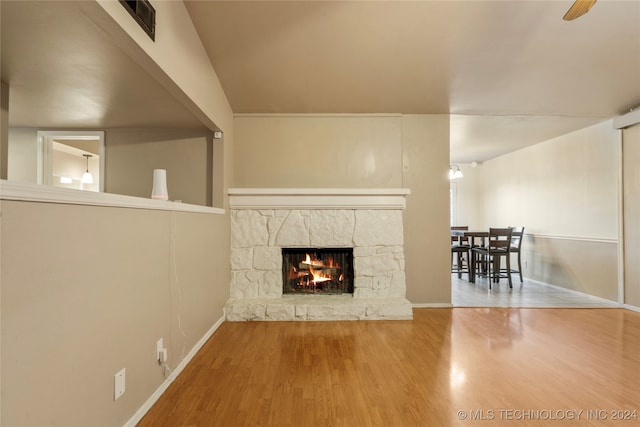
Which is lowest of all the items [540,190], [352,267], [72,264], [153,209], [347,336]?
[347,336]

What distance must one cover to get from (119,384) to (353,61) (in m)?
2.94

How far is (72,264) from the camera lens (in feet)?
3.91

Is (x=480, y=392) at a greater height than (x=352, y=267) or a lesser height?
lesser

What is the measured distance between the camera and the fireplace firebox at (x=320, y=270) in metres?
3.64

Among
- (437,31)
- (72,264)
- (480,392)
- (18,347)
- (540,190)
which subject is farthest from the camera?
(540,190)

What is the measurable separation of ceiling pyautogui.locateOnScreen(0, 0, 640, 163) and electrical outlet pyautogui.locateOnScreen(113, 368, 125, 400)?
1.74 meters

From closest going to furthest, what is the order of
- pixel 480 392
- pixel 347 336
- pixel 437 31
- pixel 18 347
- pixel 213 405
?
pixel 18 347, pixel 213 405, pixel 480 392, pixel 437 31, pixel 347 336

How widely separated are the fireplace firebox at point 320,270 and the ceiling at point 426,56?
168 cm

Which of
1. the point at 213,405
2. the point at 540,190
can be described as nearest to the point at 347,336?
the point at 213,405

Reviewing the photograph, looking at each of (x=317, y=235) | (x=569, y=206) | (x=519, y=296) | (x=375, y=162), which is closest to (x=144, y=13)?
(x=317, y=235)

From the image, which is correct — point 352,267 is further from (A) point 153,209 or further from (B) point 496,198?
(B) point 496,198

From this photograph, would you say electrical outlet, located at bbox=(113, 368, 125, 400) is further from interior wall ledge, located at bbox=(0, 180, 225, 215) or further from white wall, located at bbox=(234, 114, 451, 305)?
Result: white wall, located at bbox=(234, 114, 451, 305)

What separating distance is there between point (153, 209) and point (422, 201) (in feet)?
9.65

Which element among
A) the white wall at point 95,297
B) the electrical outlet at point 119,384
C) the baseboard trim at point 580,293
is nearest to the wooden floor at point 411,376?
the electrical outlet at point 119,384
